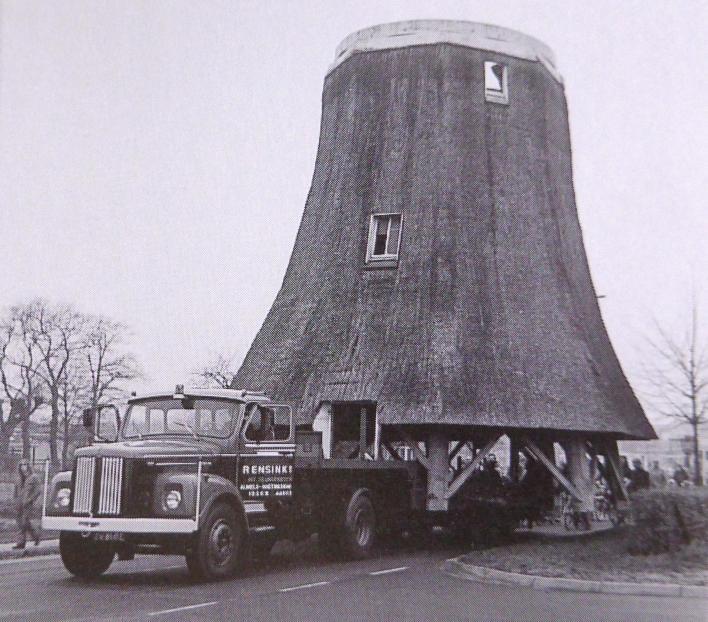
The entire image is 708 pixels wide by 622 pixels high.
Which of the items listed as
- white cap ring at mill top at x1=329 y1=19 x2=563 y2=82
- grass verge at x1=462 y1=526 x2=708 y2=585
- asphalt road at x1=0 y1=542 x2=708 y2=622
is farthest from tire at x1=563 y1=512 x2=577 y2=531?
white cap ring at mill top at x1=329 y1=19 x2=563 y2=82

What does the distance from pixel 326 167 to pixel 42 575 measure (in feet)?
45.6

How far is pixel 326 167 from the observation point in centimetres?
2411

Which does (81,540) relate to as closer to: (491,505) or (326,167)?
(491,505)

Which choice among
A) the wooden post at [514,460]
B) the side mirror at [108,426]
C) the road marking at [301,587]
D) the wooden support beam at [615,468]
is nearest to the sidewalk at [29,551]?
the side mirror at [108,426]

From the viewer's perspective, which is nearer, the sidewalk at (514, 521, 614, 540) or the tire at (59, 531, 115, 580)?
the tire at (59, 531, 115, 580)

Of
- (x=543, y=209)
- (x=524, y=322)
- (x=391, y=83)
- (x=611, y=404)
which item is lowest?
(x=611, y=404)

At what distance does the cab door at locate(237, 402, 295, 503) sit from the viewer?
1290 cm

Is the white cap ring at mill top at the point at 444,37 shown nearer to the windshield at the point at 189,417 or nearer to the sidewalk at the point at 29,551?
the windshield at the point at 189,417

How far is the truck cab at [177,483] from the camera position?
11422 mm

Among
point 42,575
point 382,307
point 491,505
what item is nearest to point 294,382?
point 382,307

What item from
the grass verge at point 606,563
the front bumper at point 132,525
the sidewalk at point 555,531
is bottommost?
the grass verge at point 606,563

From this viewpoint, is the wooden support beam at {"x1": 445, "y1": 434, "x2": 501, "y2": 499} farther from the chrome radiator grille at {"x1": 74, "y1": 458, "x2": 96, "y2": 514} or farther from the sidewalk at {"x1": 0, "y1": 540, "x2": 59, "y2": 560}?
the chrome radiator grille at {"x1": 74, "y1": 458, "x2": 96, "y2": 514}

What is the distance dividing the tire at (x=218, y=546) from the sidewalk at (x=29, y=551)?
5.66 metres

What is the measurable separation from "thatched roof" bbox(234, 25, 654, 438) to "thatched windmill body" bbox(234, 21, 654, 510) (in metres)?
0.04
